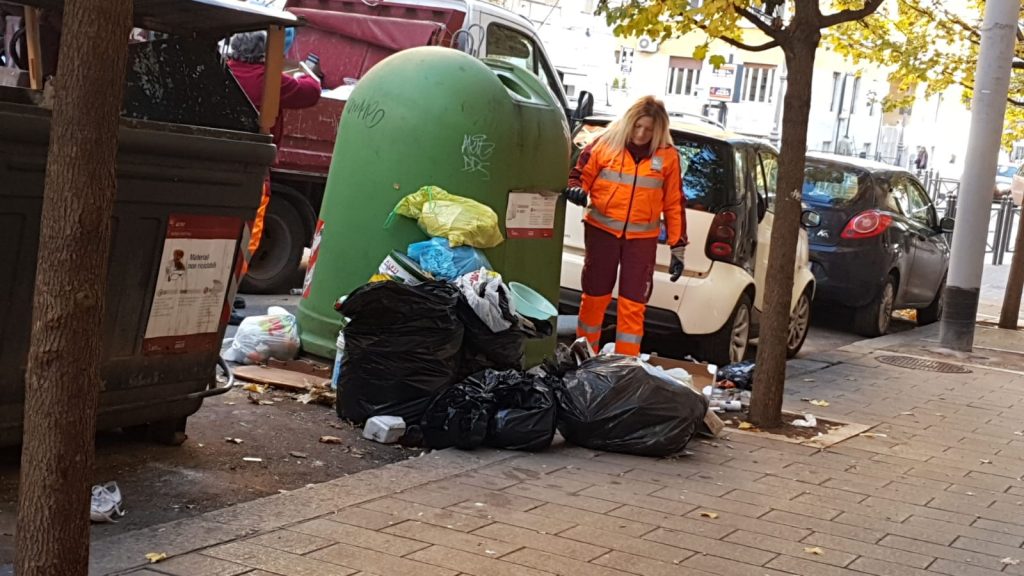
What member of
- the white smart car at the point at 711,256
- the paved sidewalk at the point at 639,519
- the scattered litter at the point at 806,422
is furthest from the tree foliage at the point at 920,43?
the paved sidewalk at the point at 639,519

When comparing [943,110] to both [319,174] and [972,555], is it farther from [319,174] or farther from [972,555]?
[972,555]

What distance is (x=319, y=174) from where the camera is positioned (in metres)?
10.5

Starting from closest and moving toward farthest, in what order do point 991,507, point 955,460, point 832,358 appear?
point 991,507, point 955,460, point 832,358

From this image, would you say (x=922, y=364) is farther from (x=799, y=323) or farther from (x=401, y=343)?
(x=401, y=343)

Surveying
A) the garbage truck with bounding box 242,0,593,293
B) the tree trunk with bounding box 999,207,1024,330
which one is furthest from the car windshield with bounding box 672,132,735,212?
the tree trunk with bounding box 999,207,1024,330

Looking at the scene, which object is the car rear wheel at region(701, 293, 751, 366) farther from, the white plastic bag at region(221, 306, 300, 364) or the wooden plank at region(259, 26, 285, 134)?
the wooden plank at region(259, 26, 285, 134)

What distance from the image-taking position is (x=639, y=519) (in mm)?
4980

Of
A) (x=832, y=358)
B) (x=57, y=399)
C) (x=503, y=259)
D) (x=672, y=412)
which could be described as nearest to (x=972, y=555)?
(x=672, y=412)

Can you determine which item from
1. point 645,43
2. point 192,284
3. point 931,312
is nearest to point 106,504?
point 192,284

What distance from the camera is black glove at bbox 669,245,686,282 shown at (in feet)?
26.4

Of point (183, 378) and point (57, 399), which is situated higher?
point (57, 399)

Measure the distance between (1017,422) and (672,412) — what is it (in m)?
3.10

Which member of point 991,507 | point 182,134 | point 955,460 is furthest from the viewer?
point 955,460

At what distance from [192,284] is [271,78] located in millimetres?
950
